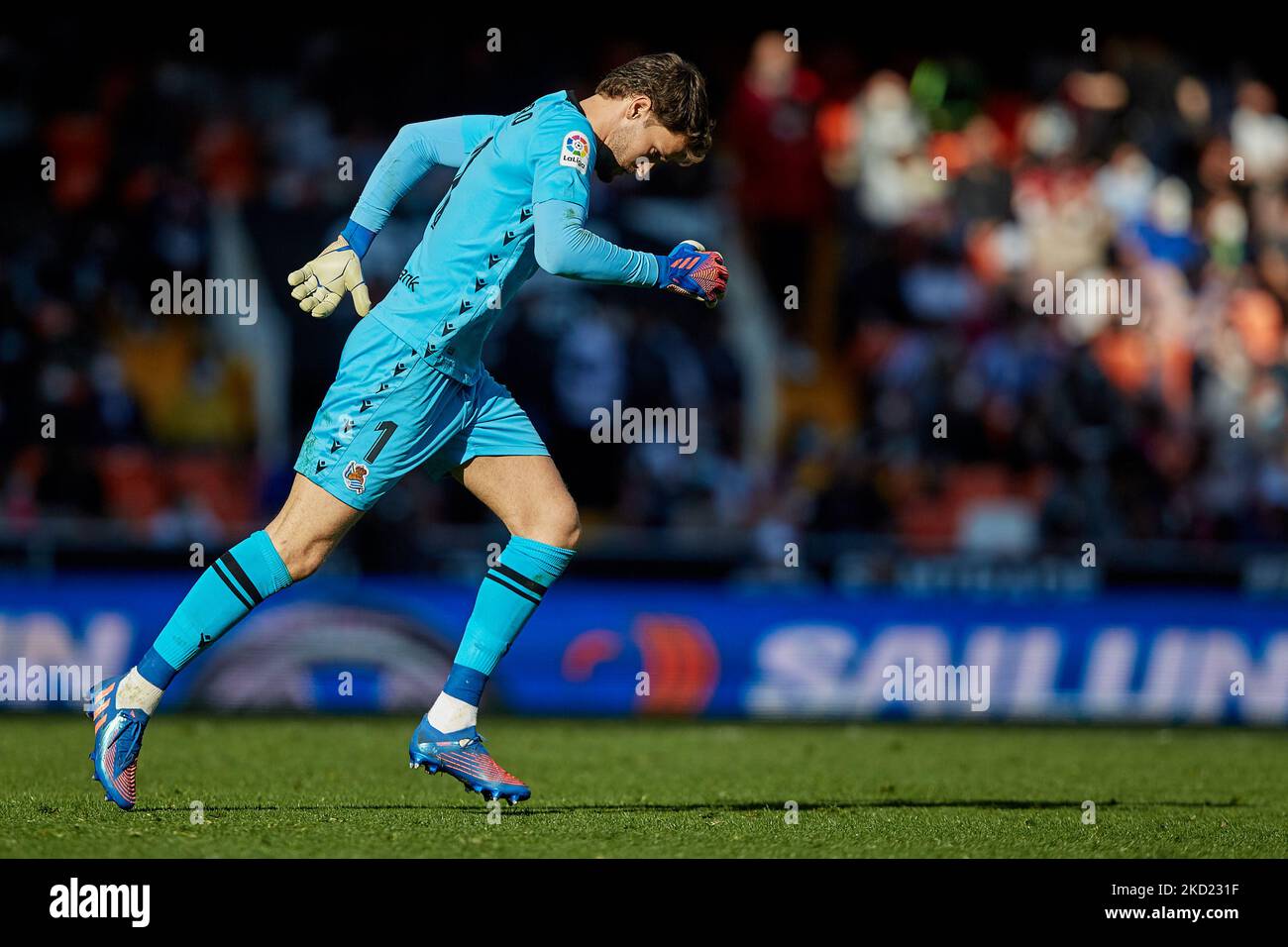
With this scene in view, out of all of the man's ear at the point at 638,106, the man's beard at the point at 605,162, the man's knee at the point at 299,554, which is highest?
the man's ear at the point at 638,106

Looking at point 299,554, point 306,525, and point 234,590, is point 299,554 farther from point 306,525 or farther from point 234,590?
point 234,590

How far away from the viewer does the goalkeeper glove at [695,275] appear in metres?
5.80

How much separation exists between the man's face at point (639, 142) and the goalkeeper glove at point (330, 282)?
2.99 ft

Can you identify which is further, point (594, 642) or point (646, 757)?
point (594, 642)

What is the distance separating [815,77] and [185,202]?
6.54 meters

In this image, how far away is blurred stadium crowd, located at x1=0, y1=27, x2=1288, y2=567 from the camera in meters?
13.5

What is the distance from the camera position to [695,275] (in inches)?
229

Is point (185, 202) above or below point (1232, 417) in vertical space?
above
